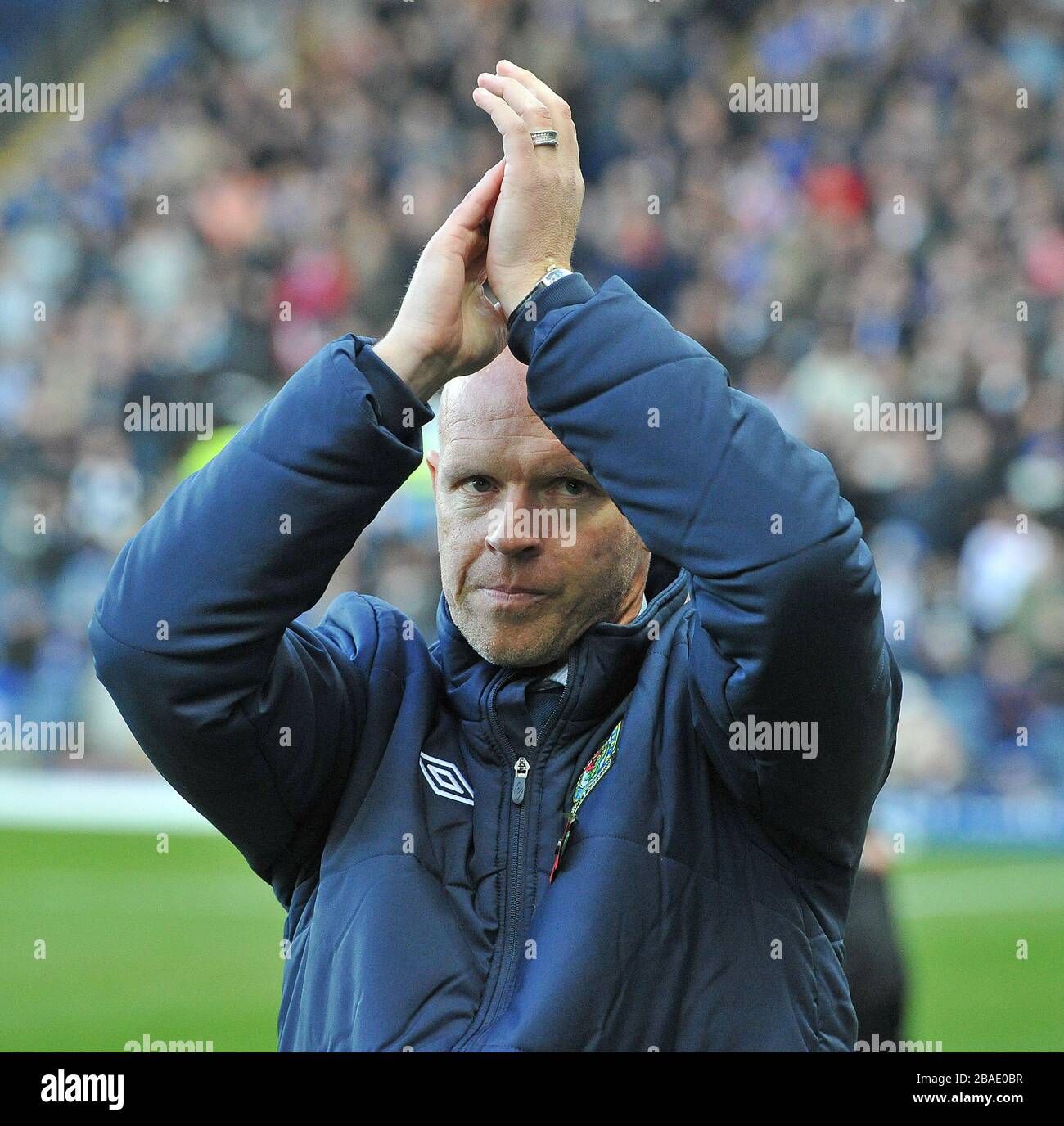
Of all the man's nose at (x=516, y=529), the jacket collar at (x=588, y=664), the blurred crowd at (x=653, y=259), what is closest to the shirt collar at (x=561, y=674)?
the jacket collar at (x=588, y=664)

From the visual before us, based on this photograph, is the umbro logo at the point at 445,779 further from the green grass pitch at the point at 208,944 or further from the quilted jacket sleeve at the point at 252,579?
the green grass pitch at the point at 208,944

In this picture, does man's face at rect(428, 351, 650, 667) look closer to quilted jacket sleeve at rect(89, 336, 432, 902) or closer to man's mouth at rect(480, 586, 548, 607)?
man's mouth at rect(480, 586, 548, 607)

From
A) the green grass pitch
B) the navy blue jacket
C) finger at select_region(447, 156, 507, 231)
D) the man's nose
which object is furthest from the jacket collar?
the green grass pitch

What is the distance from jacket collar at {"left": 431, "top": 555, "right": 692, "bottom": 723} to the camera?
5.25ft

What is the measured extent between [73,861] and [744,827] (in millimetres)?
5108

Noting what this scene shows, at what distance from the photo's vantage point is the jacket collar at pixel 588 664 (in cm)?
160

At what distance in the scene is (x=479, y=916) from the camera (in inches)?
59.6

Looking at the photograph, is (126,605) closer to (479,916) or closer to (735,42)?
(479,916)

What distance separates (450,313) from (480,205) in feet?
0.42

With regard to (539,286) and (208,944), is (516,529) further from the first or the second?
(208,944)

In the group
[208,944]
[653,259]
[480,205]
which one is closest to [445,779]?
[480,205]

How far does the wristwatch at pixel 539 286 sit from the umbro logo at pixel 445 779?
45 cm

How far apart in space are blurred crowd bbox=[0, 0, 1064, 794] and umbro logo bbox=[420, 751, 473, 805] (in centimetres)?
501

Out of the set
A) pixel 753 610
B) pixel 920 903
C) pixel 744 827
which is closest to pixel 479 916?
pixel 744 827
